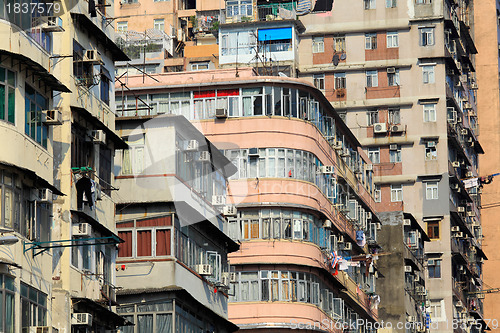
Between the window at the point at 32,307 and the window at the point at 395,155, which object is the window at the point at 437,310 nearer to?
the window at the point at 395,155

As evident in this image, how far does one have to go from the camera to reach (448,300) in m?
76.7

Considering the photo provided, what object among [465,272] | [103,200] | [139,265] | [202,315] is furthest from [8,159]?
[465,272]

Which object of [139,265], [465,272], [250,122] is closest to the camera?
[139,265]

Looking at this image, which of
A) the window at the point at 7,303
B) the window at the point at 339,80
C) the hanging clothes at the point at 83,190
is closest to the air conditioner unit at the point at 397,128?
the window at the point at 339,80

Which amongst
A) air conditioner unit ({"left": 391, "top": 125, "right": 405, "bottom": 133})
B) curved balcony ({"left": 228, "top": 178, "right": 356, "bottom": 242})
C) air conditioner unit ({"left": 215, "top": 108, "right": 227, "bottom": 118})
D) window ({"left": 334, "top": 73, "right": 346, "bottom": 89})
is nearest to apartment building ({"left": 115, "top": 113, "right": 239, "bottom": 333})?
curved balcony ({"left": 228, "top": 178, "right": 356, "bottom": 242})

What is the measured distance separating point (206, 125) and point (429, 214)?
3141cm

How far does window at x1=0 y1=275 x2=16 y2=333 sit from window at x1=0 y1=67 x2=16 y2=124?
3.60 metres

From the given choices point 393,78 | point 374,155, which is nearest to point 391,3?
point 393,78

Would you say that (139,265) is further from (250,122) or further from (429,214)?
(429,214)

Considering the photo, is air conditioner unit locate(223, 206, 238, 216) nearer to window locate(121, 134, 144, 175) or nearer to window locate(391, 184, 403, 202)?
window locate(121, 134, 144, 175)

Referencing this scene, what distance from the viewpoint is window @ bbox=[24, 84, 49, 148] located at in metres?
28.0

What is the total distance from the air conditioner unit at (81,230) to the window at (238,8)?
4640 cm

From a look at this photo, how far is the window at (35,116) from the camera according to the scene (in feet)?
91.9

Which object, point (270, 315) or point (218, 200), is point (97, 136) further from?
point (270, 315)
